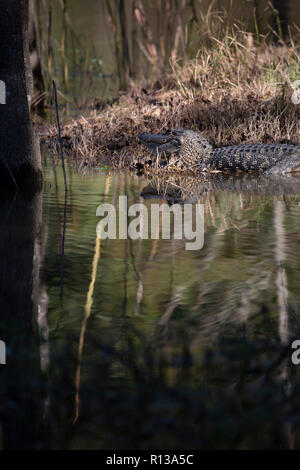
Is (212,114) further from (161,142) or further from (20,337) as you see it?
(20,337)

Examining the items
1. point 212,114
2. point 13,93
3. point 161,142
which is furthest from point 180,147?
point 13,93

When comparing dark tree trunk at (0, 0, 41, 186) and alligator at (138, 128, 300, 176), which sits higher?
dark tree trunk at (0, 0, 41, 186)

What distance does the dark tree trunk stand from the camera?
28.5ft

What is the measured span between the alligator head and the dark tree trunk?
341 centimetres

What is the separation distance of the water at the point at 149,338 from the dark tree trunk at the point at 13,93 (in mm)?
1138

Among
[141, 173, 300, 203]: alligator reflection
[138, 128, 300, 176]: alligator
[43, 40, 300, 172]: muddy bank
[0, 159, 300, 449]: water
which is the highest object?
[43, 40, 300, 172]: muddy bank

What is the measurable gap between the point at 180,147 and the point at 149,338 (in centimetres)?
785

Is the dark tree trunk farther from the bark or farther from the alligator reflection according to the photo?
the alligator reflection

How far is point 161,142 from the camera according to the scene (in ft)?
39.7

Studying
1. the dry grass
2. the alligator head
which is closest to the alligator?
the alligator head

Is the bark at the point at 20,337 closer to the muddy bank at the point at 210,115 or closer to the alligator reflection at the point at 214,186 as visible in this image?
the alligator reflection at the point at 214,186

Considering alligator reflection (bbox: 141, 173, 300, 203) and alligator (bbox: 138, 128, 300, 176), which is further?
alligator (bbox: 138, 128, 300, 176)

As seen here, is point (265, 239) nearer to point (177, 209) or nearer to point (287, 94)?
point (177, 209)

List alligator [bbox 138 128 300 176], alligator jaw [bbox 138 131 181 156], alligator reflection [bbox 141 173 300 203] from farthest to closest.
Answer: alligator jaw [bbox 138 131 181 156] < alligator [bbox 138 128 300 176] < alligator reflection [bbox 141 173 300 203]
